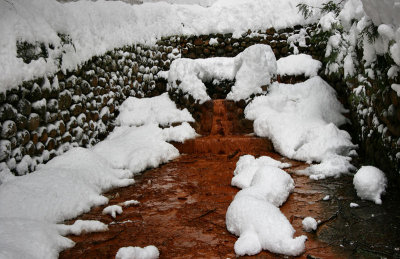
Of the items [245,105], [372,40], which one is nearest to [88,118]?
[245,105]

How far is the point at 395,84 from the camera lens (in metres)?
2.60

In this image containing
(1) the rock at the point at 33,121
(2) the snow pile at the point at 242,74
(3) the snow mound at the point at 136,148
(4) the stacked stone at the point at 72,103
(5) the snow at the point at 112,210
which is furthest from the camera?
(2) the snow pile at the point at 242,74

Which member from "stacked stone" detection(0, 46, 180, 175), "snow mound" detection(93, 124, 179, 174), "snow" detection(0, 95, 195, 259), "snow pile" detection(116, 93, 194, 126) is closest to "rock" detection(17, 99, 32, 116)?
"stacked stone" detection(0, 46, 180, 175)

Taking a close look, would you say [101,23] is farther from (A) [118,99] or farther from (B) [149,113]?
(B) [149,113]

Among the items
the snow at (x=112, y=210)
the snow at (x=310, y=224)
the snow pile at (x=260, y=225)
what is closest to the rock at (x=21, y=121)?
the snow at (x=112, y=210)

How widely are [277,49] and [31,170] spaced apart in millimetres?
6740

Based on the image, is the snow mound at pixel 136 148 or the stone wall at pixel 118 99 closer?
the stone wall at pixel 118 99

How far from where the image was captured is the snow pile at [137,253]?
2.13m

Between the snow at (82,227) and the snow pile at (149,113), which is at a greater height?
the snow pile at (149,113)

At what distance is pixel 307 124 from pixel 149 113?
3354mm

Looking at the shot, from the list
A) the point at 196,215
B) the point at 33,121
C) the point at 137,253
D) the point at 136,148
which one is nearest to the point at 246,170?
the point at 196,215

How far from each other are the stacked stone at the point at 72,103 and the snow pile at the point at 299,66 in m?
3.05

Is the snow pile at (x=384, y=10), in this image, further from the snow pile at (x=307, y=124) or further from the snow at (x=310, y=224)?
the snow pile at (x=307, y=124)

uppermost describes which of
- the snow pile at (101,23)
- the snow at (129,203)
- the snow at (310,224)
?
the snow pile at (101,23)
